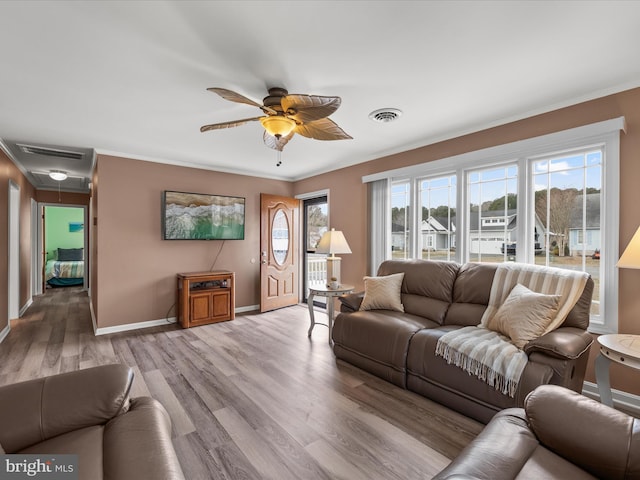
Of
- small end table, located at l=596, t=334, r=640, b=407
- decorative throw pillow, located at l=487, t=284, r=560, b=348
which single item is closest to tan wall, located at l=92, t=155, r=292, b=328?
decorative throw pillow, located at l=487, t=284, r=560, b=348

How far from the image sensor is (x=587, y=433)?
1195mm

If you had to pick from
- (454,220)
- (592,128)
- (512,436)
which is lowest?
(512,436)

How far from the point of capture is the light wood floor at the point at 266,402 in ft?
5.86

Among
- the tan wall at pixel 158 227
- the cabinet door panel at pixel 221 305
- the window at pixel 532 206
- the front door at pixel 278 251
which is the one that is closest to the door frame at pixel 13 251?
the tan wall at pixel 158 227

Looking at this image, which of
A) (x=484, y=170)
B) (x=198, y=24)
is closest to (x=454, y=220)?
(x=484, y=170)

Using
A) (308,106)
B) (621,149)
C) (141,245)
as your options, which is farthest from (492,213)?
(141,245)

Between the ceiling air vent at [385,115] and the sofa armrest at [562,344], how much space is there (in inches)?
84.8

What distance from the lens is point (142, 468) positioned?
1.06m

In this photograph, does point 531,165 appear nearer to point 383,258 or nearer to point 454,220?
point 454,220

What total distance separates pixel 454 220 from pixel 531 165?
3.01 feet

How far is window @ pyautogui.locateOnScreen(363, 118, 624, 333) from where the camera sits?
247 cm

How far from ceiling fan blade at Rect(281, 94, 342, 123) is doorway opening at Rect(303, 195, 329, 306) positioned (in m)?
3.31

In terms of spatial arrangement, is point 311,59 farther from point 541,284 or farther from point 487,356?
point 541,284

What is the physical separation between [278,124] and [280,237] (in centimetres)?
334
